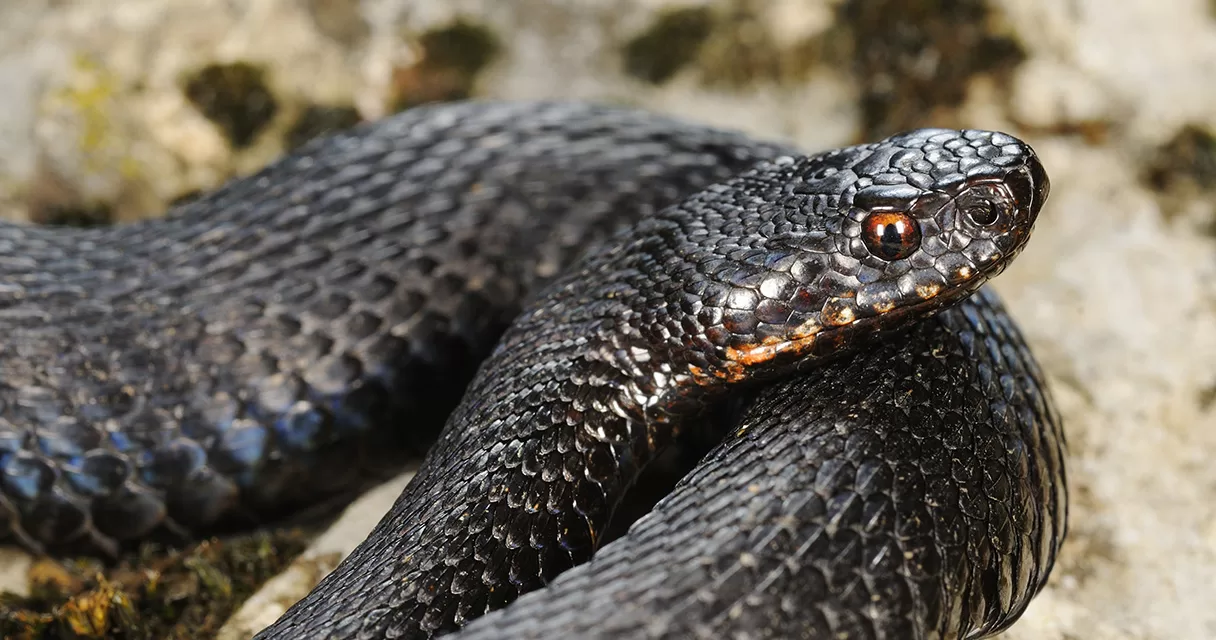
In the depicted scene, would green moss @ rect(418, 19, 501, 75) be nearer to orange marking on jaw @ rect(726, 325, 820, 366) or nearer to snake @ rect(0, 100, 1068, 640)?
snake @ rect(0, 100, 1068, 640)

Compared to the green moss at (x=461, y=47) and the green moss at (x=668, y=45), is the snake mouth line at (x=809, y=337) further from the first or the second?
the green moss at (x=461, y=47)

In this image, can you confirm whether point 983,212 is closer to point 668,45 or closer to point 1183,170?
point 1183,170

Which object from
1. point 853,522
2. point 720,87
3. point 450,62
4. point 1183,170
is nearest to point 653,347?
point 853,522

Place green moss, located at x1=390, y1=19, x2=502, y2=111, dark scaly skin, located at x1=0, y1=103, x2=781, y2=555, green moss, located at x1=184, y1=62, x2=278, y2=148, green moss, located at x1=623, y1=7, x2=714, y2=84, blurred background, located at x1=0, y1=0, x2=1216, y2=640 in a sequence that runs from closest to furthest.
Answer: dark scaly skin, located at x1=0, y1=103, x2=781, y2=555 < blurred background, located at x1=0, y1=0, x2=1216, y2=640 < green moss, located at x1=184, y1=62, x2=278, y2=148 < green moss, located at x1=390, y1=19, x2=502, y2=111 < green moss, located at x1=623, y1=7, x2=714, y2=84

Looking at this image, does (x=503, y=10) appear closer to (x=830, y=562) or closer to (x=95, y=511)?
(x=95, y=511)

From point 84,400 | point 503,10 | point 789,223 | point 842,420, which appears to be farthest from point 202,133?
point 842,420

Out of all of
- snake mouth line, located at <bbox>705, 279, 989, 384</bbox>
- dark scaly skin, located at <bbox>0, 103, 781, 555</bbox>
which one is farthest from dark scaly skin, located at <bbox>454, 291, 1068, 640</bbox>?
dark scaly skin, located at <bbox>0, 103, 781, 555</bbox>
